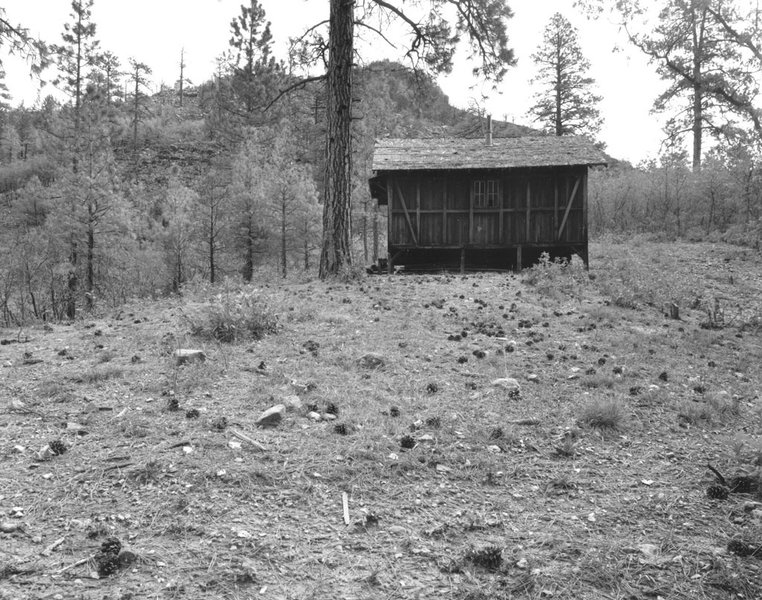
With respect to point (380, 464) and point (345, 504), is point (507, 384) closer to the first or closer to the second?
point (380, 464)

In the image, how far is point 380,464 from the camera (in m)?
3.46

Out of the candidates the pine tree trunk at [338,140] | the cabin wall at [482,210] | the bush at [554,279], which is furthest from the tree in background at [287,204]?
the bush at [554,279]

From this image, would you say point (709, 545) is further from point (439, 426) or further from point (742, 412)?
point (742, 412)

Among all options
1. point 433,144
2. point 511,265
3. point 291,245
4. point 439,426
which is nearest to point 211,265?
point 291,245

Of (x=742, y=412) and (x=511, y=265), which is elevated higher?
(x=511, y=265)

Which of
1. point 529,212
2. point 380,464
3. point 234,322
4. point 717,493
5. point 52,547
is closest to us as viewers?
point 52,547

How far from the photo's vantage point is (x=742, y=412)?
14.8 ft

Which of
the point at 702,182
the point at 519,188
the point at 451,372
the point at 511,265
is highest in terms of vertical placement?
the point at 702,182

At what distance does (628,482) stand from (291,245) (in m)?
24.8

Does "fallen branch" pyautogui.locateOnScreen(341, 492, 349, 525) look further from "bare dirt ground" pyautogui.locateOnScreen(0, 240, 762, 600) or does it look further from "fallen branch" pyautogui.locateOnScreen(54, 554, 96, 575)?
"fallen branch" pyautogui.locateOnScreen(54, 554, 96, 575)

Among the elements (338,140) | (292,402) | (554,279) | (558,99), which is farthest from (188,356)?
(558,99)

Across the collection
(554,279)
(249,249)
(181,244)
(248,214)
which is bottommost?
(554,279)

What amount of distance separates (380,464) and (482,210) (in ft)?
53.8

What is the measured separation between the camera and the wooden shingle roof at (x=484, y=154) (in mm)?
17453
